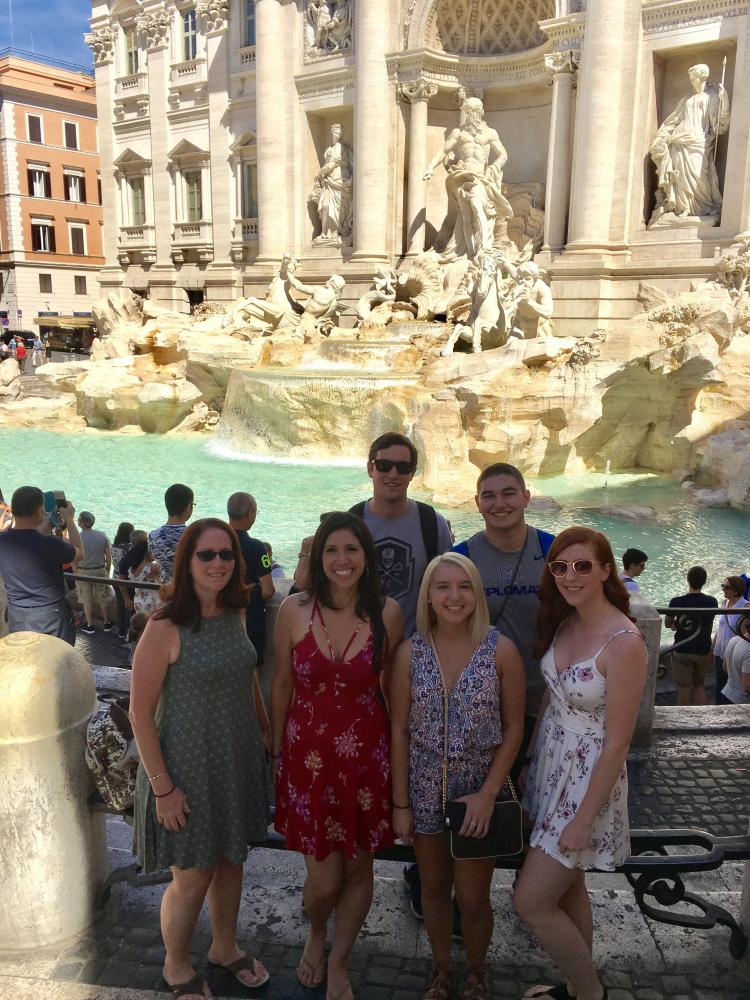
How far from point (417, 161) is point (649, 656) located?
17.7 meters

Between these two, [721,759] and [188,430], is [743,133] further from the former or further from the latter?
[721,759]

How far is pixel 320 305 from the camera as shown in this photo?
727 inches

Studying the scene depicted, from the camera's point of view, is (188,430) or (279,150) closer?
(188,430)

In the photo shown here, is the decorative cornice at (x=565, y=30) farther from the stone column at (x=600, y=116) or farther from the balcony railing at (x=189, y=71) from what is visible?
the balcony railing at (x=189, y=71)

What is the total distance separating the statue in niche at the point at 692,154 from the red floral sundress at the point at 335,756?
15930 millimetres

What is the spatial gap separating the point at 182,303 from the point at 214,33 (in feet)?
24.9

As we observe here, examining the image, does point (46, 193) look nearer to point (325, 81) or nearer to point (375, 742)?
point (325, 81)

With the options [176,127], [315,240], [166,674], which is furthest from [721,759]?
[176,127]

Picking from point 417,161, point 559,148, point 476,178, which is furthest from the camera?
point 417,161

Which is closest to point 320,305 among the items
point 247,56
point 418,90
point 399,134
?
point 399,134

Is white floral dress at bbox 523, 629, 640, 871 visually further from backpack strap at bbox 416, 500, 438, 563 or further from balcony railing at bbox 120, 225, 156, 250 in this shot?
balcony railing at bbox 120, 225, 156, 250

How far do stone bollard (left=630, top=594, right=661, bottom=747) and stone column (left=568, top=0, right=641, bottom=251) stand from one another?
1390cm

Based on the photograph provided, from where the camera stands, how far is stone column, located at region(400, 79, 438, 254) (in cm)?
1858

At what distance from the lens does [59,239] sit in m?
39.4
